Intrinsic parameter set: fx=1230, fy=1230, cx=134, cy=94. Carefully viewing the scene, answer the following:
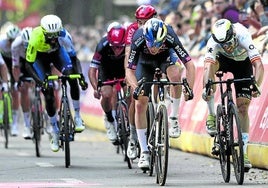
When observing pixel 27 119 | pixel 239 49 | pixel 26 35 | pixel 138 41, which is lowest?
pixel 27 119

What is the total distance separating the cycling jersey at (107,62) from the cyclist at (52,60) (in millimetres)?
302

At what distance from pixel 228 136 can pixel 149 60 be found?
1547 millimetres

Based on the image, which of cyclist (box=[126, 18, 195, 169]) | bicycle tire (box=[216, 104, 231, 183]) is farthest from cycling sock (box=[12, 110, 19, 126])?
bicycle tire (box=[216, 104, 231, 183])

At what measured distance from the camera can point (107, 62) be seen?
681 inches

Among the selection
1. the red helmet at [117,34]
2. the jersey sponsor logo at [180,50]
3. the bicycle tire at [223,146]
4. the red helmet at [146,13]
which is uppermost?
the red helmet at [146,13]

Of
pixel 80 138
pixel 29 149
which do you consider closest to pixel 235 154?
pixel 29 149

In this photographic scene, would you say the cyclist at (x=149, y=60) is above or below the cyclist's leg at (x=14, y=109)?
above

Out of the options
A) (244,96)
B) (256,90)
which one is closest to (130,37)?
(244,96)

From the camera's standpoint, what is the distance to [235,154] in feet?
45.8

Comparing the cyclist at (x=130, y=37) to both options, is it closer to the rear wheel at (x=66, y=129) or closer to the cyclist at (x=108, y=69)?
the cyclist at (x=108, y=69)

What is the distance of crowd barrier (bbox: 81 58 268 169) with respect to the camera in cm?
1577

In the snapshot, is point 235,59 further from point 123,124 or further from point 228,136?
point 123,124

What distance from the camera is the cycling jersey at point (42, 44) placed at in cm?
1725

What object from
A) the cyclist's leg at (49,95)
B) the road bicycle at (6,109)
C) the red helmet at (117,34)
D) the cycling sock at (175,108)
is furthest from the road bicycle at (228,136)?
the road bicycle at (6,109)
